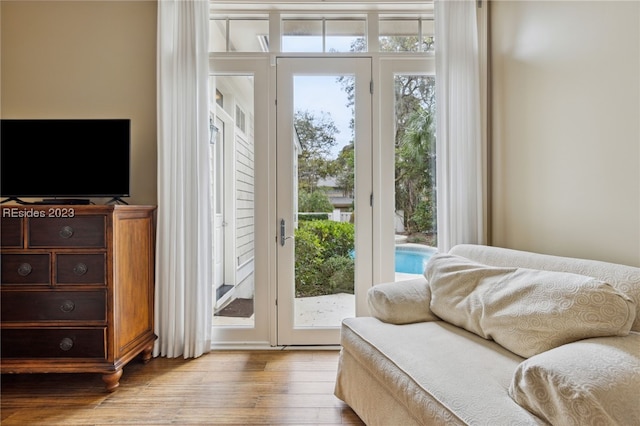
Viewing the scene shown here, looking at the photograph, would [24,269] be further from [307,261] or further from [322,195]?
[322,195]

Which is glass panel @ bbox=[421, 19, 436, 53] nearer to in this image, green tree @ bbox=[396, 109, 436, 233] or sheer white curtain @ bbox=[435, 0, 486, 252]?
sheer white curtain @ bbox=[435, 0, 486, 252]

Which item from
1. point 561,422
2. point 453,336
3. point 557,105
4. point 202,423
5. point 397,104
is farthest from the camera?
point 397,104

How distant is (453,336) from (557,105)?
57.8 inches

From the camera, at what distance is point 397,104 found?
99.2 inches

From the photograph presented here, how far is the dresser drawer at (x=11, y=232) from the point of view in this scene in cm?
186

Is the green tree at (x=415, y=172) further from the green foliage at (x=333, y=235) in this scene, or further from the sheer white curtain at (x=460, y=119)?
the green foliage at (x=333, y=235)

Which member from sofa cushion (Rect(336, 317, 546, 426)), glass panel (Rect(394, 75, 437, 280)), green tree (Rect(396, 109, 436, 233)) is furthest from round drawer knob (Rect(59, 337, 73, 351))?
green tree (Rect(396, 109, 436, 233))

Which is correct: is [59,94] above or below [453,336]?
above

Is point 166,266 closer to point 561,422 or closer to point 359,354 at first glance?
point 359,354

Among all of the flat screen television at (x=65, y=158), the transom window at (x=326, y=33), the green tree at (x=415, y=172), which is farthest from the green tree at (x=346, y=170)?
the flat screen television at (x=65, y=158)

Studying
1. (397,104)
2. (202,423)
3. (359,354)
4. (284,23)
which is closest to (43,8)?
(284,23)

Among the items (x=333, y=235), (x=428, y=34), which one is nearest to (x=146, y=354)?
(x=333, y=235)

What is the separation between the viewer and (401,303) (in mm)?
1719

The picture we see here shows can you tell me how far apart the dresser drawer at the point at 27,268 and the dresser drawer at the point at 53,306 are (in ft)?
0.24
